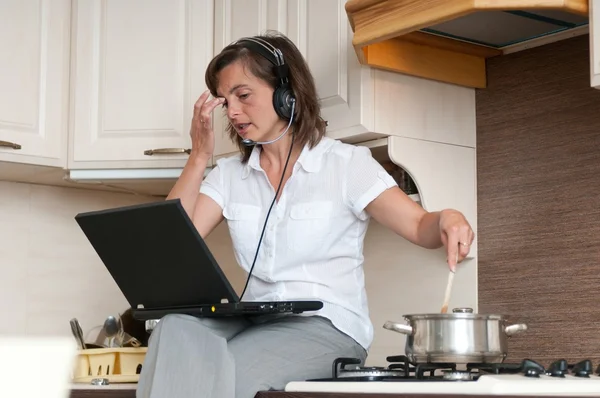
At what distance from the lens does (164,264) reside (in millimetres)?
1727

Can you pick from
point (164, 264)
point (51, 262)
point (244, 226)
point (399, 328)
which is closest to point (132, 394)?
point (164, 264)

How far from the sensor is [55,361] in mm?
881

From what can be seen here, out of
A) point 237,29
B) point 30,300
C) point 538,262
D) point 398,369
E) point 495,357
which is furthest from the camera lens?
point 30,300

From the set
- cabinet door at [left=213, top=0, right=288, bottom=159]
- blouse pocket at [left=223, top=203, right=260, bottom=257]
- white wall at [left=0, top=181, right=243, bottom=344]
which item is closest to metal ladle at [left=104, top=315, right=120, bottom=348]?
white wall at [left=0, top=181, right=243, bottom=344]

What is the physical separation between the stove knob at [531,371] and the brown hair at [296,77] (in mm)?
729

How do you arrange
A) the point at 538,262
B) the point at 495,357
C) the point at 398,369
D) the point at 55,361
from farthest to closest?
the point at 538,262 → the point at 398,369 → the point at 495,357 → the point at 55,361

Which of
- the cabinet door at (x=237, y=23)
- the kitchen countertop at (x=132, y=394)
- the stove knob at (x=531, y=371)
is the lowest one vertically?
the kitchen countertop at (x=132, y=394)

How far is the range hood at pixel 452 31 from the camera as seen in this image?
179cm

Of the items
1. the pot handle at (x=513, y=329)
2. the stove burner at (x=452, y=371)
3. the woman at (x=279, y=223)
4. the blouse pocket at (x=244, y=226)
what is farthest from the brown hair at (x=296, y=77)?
the pot handle at (x=513, y=329)

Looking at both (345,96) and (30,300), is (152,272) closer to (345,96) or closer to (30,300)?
(345,96)

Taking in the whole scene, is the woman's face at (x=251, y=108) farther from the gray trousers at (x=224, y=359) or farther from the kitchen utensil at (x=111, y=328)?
the kitchen utensil at (x=111, y=328)

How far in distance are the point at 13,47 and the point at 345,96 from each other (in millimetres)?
855

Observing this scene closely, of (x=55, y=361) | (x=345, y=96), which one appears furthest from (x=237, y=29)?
(x=55, y=361)

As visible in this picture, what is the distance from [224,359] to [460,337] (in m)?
0.35
